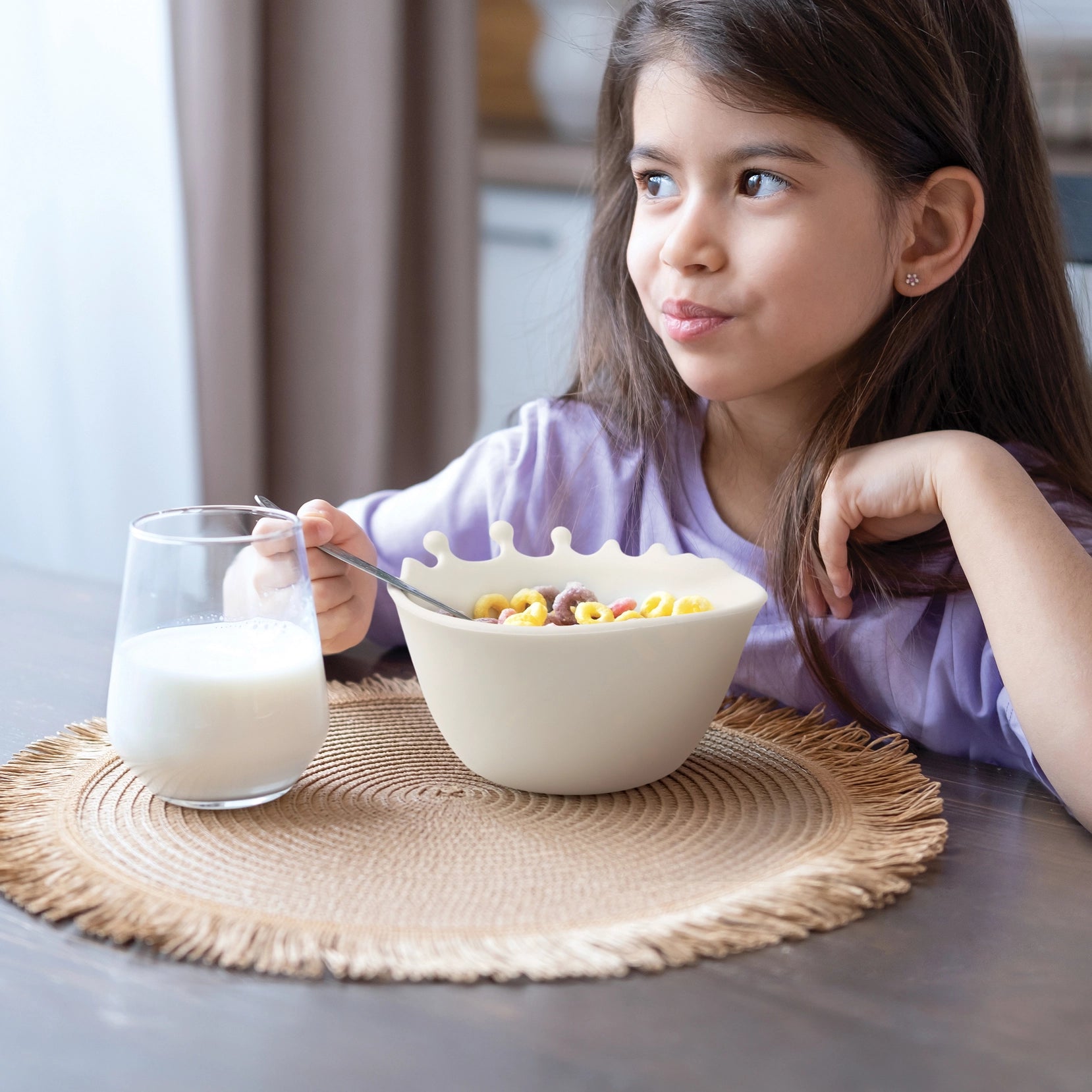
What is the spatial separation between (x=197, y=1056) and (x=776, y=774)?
1.31 feet

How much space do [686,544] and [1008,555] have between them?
0.35m

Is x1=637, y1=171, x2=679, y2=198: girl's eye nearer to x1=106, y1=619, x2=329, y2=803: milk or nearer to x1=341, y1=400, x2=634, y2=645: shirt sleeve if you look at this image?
x1=341, y1=400, x2=634, y2=645: shirt sleeve

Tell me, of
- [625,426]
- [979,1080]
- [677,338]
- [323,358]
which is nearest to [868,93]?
[677,338]

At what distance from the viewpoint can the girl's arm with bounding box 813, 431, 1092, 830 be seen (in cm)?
78

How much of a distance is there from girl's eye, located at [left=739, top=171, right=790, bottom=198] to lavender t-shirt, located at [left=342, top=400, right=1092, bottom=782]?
0.95 ft

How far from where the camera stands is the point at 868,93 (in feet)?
3.06

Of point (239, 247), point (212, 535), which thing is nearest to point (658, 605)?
point (212, 535)

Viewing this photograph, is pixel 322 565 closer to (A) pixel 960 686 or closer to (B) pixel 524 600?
(B) pixel 524 600

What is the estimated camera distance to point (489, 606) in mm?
812

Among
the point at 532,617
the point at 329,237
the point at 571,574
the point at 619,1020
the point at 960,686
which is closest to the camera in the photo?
the point at 619,1020

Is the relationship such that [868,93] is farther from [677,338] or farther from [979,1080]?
[979,1080]

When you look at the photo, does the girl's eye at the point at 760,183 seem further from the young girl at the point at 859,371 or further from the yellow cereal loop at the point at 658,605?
the yellow cereal loop at the point at 658,605

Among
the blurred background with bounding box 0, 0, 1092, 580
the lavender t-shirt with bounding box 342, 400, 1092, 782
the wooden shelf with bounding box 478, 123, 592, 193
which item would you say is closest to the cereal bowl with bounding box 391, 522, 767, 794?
the lavender t-shirt with bounding box 342, 400, 1092, 782

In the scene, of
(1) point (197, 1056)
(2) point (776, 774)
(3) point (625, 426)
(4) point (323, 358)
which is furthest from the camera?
(4) point (323, 358)
